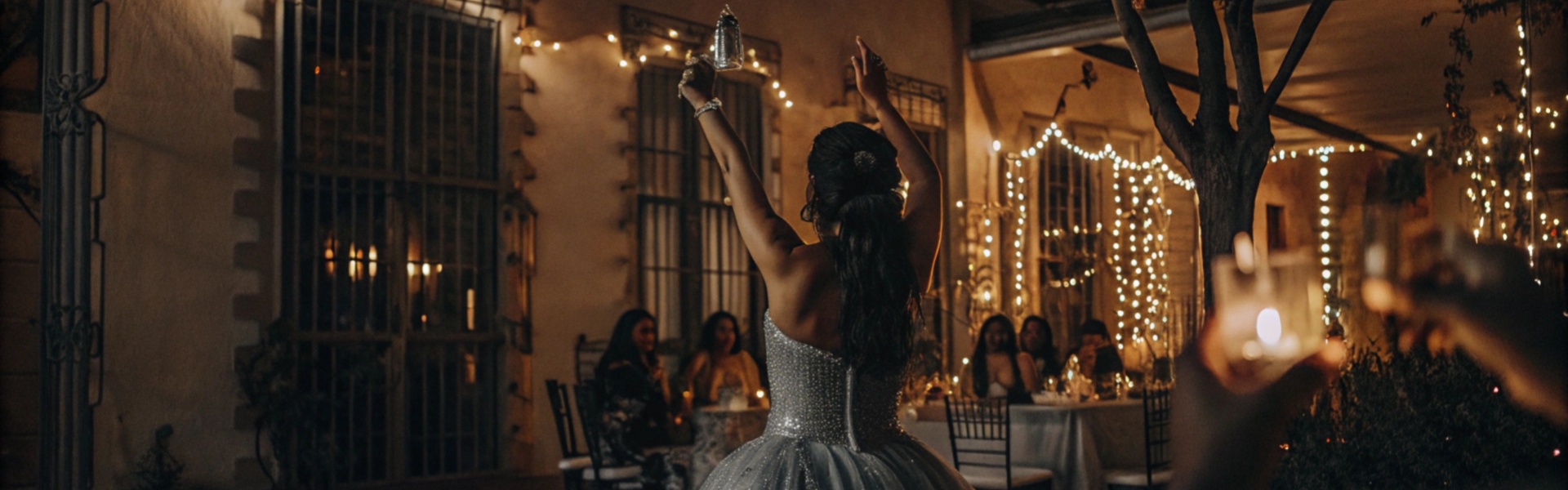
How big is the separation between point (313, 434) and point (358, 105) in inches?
69.5

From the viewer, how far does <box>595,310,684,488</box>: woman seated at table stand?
23.9 ft

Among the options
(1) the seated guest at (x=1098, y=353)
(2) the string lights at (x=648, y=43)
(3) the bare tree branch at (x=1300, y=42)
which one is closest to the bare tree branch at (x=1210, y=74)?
(3) the bare tree branch at (x=1300, y=42)

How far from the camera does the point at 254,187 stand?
7238mm

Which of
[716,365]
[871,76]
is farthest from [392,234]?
[871,76]

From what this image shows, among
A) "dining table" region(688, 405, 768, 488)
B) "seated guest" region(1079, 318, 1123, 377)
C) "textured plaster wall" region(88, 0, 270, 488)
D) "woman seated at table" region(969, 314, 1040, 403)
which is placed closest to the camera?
"textured plaster wall" region(88, 0, 270, 488)

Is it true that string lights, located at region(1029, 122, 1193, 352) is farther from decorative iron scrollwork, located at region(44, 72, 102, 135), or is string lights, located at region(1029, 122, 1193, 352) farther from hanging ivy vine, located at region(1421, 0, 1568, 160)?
decorative iron scrollwork, located at region(44, 72, 102, 135)

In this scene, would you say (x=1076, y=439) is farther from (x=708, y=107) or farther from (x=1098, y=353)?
(x=708, y=107)

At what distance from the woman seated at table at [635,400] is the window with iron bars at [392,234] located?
81 centimetres

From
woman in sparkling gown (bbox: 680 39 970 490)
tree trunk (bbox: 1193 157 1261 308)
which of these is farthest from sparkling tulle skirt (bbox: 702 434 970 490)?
tree trunk (bbox: 1193 157 1261 308)

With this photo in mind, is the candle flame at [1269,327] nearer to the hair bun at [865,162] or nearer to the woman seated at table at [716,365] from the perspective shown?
the hair bun at [865,162]

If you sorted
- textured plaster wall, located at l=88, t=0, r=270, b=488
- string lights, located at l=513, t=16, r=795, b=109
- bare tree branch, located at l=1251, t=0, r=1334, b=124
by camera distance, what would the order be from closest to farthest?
bare tree branch, located at l=1251, t=0, r=1334, b=124
textured plaster wall, located at l=88, t=0, r=270, b=488
string lights, located at l=513, t=16, r=795, b=109

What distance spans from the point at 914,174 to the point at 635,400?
4.85 meters

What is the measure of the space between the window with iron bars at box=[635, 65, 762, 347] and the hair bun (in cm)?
664

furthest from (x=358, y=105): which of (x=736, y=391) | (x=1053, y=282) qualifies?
(x=1053, y=282)
